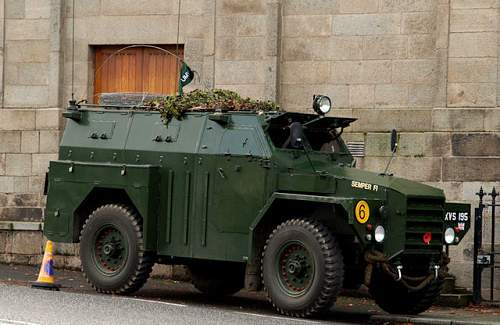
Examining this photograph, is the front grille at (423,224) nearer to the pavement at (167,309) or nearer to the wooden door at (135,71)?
the pavement at (167,309)

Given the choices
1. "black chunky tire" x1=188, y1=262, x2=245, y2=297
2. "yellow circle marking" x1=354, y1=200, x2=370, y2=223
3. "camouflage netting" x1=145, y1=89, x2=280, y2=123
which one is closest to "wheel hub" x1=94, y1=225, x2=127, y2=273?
"black chunky tire" x1=188, y1=262, x2=245, y2=297

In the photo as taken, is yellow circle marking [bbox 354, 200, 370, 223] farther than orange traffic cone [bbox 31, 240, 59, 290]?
No

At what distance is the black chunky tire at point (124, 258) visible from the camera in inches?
642

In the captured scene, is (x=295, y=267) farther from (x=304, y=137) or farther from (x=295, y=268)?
(x=304, y=137)

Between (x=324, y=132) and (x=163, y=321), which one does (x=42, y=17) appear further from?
(x=163, y=321)

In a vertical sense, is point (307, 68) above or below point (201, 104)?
above

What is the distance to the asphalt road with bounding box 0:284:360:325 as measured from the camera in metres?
13.0

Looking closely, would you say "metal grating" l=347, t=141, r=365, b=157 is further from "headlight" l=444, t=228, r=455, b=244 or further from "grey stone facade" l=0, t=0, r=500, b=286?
"headlight" l=444, t=228, r=455, b=244

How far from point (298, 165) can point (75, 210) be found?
10.5 ft

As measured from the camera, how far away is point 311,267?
14.7 m

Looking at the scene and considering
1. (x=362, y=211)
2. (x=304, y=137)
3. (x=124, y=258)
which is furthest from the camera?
(x=124, y=258)

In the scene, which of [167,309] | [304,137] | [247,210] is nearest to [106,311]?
[167,309]

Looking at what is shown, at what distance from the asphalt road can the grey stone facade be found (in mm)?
4597

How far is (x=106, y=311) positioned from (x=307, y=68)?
22.8ft
